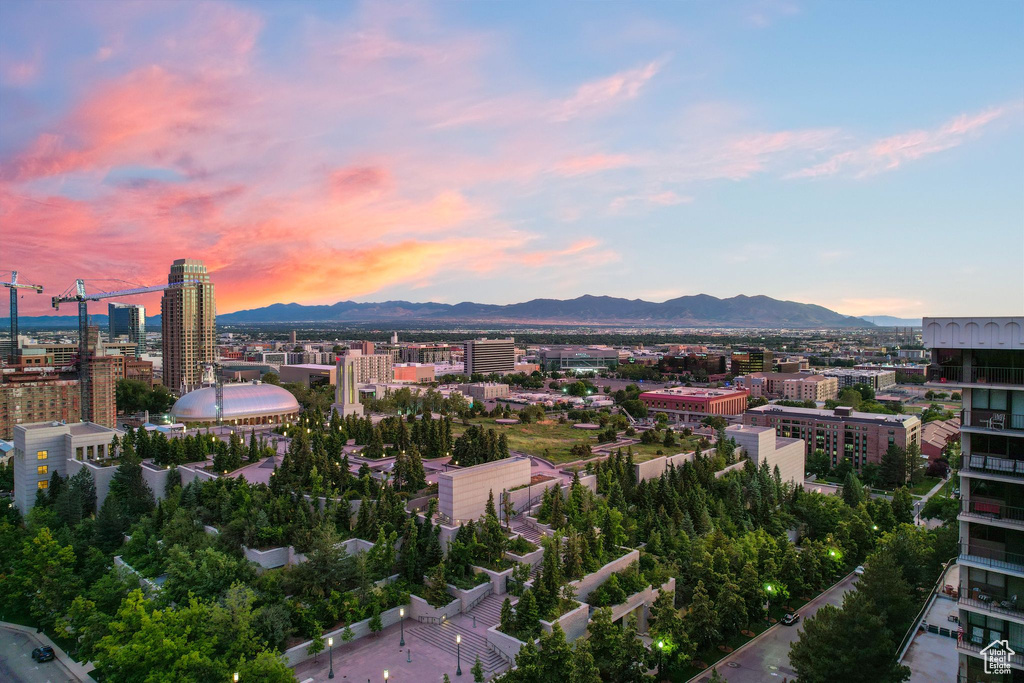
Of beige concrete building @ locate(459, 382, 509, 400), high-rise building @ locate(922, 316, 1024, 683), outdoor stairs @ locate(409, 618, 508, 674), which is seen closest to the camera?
high-rise building @ locate(922, 316, 1024, 683)

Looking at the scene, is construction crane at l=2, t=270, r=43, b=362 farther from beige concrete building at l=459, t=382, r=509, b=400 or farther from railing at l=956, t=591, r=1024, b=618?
railing at l=956, t=591, r=1024, b=618

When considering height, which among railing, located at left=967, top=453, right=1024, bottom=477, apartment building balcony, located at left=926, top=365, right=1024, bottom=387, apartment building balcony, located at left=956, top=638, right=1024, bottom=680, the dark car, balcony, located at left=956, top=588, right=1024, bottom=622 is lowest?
the dark car

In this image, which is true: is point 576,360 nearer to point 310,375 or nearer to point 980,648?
point 310,375

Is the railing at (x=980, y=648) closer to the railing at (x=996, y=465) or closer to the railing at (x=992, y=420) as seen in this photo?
the railing at (x=996, y=465)

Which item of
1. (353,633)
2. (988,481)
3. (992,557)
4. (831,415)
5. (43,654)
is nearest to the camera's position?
(992,557)

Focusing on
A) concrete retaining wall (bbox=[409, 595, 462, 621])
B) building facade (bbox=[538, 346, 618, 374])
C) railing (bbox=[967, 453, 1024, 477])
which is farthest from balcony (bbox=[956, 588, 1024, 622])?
building facade (bbox=[538, 346, 618, 374])

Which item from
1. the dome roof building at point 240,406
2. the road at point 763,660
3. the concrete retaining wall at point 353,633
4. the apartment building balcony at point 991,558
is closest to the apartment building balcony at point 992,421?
the apartment building balcony at point 991,558

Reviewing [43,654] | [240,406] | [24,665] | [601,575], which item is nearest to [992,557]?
[601,575]
